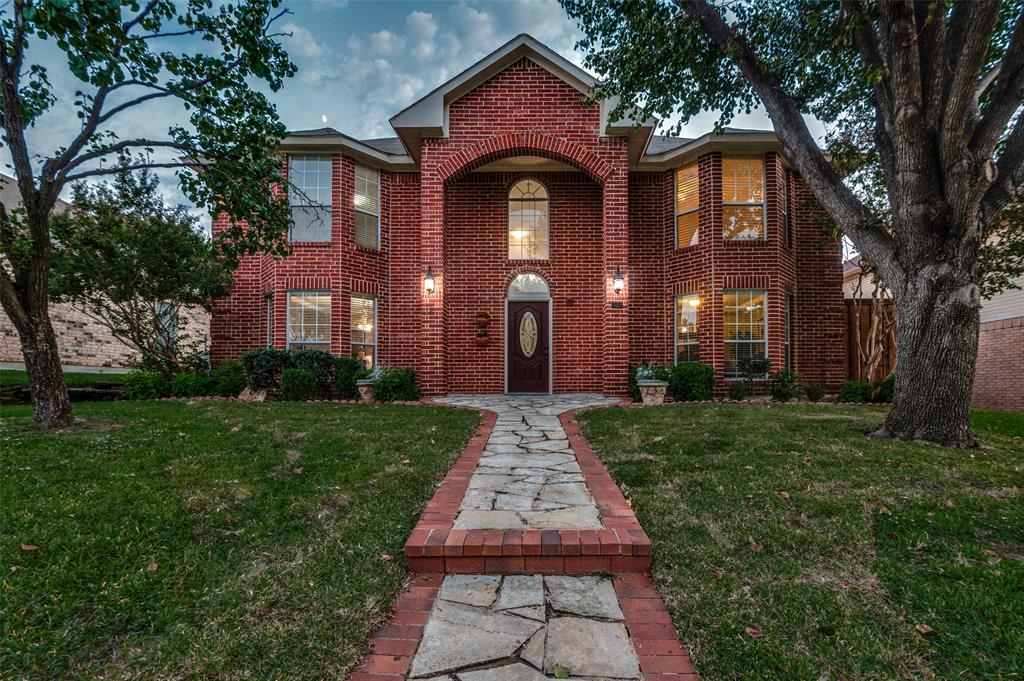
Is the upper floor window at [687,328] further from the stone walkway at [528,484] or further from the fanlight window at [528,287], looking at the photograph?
the stone walkway at [528,484]

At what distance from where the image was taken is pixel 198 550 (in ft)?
8.08

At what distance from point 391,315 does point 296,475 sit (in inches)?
274

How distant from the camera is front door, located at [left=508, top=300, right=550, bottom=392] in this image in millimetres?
10188

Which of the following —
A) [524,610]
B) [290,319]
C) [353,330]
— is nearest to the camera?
[524,610]

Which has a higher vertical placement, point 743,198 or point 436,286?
point 743,198

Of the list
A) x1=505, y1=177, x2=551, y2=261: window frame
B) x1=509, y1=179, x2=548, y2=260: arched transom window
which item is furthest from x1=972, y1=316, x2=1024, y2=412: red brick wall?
x1=509, y1=179, x2=548, y2=260: arched transom window

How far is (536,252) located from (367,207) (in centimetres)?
398

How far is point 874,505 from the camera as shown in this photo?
3.00m

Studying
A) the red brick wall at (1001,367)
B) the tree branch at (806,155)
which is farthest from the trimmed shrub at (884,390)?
the tree branch at (806,155)

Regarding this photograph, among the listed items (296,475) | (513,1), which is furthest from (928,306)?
(513,1)

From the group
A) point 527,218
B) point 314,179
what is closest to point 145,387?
point 314,179

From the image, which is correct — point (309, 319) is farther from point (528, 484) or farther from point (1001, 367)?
point (1001, 367)

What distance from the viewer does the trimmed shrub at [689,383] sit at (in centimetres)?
868

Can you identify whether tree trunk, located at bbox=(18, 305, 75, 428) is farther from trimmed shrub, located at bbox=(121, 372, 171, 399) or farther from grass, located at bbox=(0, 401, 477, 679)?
trimmed shrub, located at bbox=(121, 372, 171, 399)
